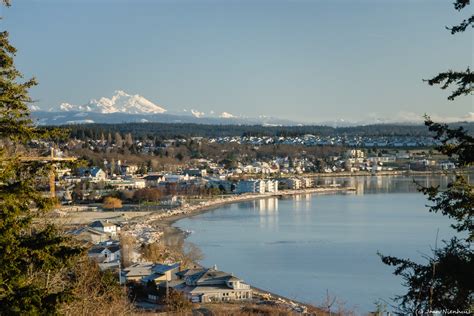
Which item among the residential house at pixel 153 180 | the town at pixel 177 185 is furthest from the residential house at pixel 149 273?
the residential house at pixel 153 180

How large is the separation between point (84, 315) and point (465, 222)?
1018mm

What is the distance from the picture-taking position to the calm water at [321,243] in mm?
6409

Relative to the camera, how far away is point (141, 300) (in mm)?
5320

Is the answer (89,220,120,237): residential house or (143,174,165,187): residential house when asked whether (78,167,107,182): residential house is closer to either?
(143,174,165,187): residential house

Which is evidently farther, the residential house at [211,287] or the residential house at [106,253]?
the residential house at [106,253]

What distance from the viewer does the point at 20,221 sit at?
5.04ft

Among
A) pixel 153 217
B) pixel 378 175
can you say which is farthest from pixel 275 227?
pixel 378 175

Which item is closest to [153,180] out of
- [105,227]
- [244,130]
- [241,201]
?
[241,201]

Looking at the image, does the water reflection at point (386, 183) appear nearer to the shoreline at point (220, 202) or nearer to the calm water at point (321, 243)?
the shoreline at point (220, 202)

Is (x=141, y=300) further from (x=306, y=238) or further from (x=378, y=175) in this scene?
(x=378, y=175)

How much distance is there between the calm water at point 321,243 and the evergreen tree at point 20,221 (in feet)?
5.38

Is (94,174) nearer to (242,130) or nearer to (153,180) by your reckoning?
(153,180)

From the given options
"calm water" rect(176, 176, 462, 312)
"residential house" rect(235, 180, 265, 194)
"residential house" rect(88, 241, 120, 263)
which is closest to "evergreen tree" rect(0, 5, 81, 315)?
"calm water" rect(176, 176, 462, 312)

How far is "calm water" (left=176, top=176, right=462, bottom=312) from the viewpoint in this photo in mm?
6409
